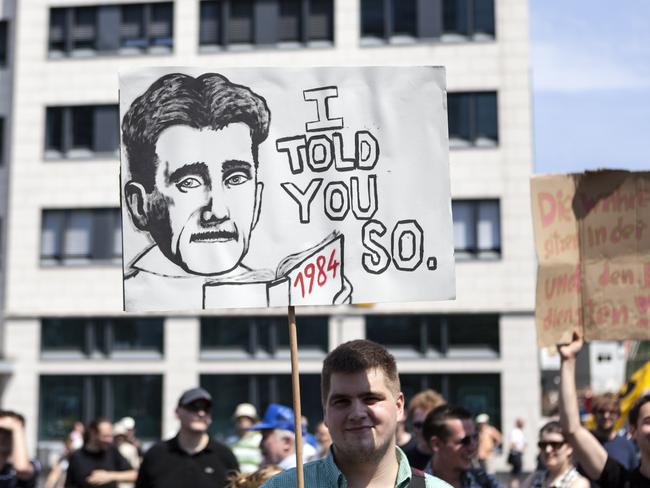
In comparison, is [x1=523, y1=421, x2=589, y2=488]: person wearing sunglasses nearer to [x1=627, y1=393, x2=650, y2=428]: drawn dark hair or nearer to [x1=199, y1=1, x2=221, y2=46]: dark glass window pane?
[x1=627, y1=393, x2=650, y2=428]: drawn dark hair

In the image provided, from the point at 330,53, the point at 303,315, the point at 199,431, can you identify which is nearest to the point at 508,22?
the point at 330,53

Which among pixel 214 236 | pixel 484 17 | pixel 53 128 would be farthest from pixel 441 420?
pixel 53 128

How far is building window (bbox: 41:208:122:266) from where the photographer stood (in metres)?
31.7

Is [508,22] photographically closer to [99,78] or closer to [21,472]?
[99,78]

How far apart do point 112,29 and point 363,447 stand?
3027 cm

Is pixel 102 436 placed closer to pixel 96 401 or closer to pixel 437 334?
pixel 437 334

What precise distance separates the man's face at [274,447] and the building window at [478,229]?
21954 millimetres

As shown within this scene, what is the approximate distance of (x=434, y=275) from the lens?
4840 mm

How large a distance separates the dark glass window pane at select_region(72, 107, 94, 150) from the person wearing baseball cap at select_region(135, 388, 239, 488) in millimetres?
25040

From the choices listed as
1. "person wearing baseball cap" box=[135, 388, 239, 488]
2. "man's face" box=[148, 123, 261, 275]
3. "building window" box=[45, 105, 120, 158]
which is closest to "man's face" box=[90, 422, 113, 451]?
"person wearing baseball cap" box=[135, 388, 239, 488]

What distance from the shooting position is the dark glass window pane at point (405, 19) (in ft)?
103

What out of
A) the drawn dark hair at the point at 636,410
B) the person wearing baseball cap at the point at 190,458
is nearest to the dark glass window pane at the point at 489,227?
the person wearing baseball cap at the point at 190,458

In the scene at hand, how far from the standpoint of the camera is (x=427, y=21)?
31.1 m

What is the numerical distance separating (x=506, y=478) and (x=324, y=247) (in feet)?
83.7
